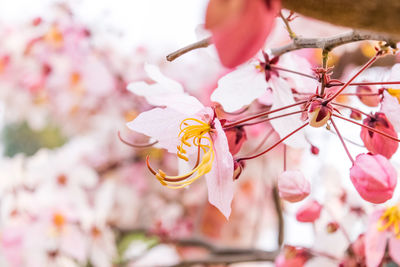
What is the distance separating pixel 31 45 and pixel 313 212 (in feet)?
2.29

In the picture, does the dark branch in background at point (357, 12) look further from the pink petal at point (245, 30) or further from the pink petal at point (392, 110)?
the pink petal at point (392, 110)

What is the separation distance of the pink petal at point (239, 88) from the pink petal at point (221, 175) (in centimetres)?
3

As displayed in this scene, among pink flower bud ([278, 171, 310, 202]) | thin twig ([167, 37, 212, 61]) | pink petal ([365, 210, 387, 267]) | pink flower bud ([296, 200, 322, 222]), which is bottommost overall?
pink petal ([365, 210, 387, 267])

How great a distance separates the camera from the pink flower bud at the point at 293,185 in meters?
0.24

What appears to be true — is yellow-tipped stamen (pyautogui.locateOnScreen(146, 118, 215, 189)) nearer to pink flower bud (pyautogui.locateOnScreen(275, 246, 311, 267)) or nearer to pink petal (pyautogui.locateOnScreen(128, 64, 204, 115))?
pink petal (pyautogui.locateOnScreen(128, 64, 204, 115))

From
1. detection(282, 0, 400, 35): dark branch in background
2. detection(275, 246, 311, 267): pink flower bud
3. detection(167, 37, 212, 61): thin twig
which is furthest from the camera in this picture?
detection(275, 246, 311, 267): pink flower bud

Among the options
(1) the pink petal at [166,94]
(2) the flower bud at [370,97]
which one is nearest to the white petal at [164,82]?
(1) the pink petal at [166,94]

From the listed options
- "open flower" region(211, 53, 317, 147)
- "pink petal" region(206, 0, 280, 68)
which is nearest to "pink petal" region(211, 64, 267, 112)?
"open flower" region(211, 53, 317, 147)

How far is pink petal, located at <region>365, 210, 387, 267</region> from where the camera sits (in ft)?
0.91

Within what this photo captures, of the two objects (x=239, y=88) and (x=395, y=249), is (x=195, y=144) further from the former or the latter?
(x=395, y=249)

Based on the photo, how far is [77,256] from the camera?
0.64m

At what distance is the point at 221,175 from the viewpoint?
0.71 ft

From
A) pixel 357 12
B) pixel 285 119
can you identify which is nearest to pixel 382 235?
pixel 285 119

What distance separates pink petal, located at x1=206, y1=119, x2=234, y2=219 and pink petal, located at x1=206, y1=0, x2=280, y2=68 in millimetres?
92
